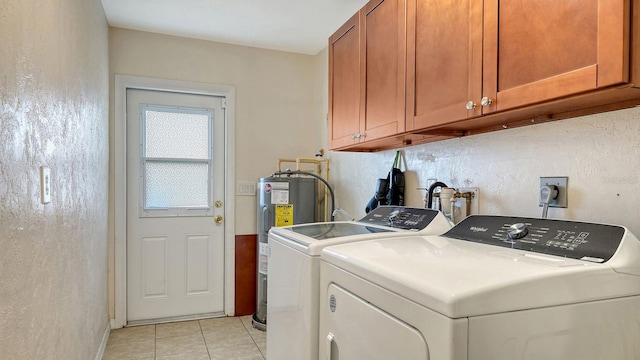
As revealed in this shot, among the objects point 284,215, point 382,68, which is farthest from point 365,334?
point 284,215

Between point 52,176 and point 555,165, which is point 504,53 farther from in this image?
point 52,176

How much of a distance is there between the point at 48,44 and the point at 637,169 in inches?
79.3

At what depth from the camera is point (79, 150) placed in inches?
74.9

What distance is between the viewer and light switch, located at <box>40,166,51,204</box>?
129 centimetres

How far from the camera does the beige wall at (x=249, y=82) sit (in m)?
3.10

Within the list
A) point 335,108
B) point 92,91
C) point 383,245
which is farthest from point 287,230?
point 92,91

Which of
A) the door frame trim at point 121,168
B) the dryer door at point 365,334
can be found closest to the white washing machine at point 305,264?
the dryer door at point 365,334

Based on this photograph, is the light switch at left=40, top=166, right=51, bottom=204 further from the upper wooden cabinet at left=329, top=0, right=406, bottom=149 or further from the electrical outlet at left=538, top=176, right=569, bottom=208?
the electrical outlet at left=538, top=176, right=569, bottom=208

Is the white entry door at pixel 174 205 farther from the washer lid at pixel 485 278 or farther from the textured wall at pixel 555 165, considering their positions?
the washer lid at pixel 485 278

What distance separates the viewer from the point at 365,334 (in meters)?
1.04

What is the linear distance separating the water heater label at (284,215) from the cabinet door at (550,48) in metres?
2.06

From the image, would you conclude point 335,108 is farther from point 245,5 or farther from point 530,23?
point 530,23

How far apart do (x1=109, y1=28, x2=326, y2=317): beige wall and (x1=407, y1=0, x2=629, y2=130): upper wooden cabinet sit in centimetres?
196

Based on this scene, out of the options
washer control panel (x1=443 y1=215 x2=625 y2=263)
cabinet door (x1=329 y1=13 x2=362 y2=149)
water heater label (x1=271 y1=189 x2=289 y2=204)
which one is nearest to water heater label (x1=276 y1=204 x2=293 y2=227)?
water heater label (x1=271 y1=189 x2=289 y2=204)
